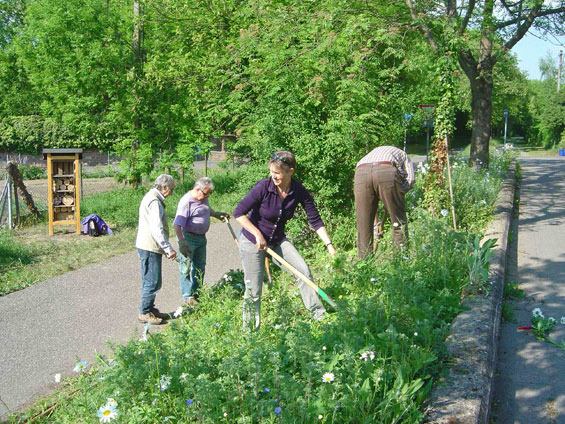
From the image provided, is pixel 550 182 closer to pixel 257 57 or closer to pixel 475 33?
pixel 475 33

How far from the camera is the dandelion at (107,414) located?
2.77m

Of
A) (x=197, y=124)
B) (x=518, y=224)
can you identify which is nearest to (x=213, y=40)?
(x=197, y=124)

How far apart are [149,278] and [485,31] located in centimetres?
824

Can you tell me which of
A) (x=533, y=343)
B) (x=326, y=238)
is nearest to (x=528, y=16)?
(x=533, y=343)

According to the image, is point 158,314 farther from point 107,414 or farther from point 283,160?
point 107,414

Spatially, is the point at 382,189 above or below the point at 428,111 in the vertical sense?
below

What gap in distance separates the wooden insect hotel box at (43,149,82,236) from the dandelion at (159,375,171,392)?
29.9 feet

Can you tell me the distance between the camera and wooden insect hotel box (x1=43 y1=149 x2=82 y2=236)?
11.7 meters

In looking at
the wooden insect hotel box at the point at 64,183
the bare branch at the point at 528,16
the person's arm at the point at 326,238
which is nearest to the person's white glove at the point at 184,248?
the person's arm at the point at 326,238

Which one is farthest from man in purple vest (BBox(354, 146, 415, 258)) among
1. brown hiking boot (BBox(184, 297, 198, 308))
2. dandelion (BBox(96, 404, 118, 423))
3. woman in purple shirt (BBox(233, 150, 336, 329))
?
dandelion (BBox(96, 404, 118, 423))

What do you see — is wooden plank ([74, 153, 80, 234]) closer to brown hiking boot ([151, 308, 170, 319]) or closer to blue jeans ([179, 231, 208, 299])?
blue jeans ([179, 231, 208, 299])

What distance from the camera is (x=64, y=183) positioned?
1227 cm

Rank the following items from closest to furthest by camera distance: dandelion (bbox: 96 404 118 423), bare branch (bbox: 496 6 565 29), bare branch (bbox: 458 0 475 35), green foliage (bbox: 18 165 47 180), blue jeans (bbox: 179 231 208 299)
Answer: dandelion (bbox: 96 404 118 423)
blue jeans (bbox: 179 231 208 299)
bare branch (bbox: 458 0 475 35)
bare branch (bbox: 496 6 565 29)
green foliage (bbox: 18 165 47 180)

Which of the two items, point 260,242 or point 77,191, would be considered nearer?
point 260,242
